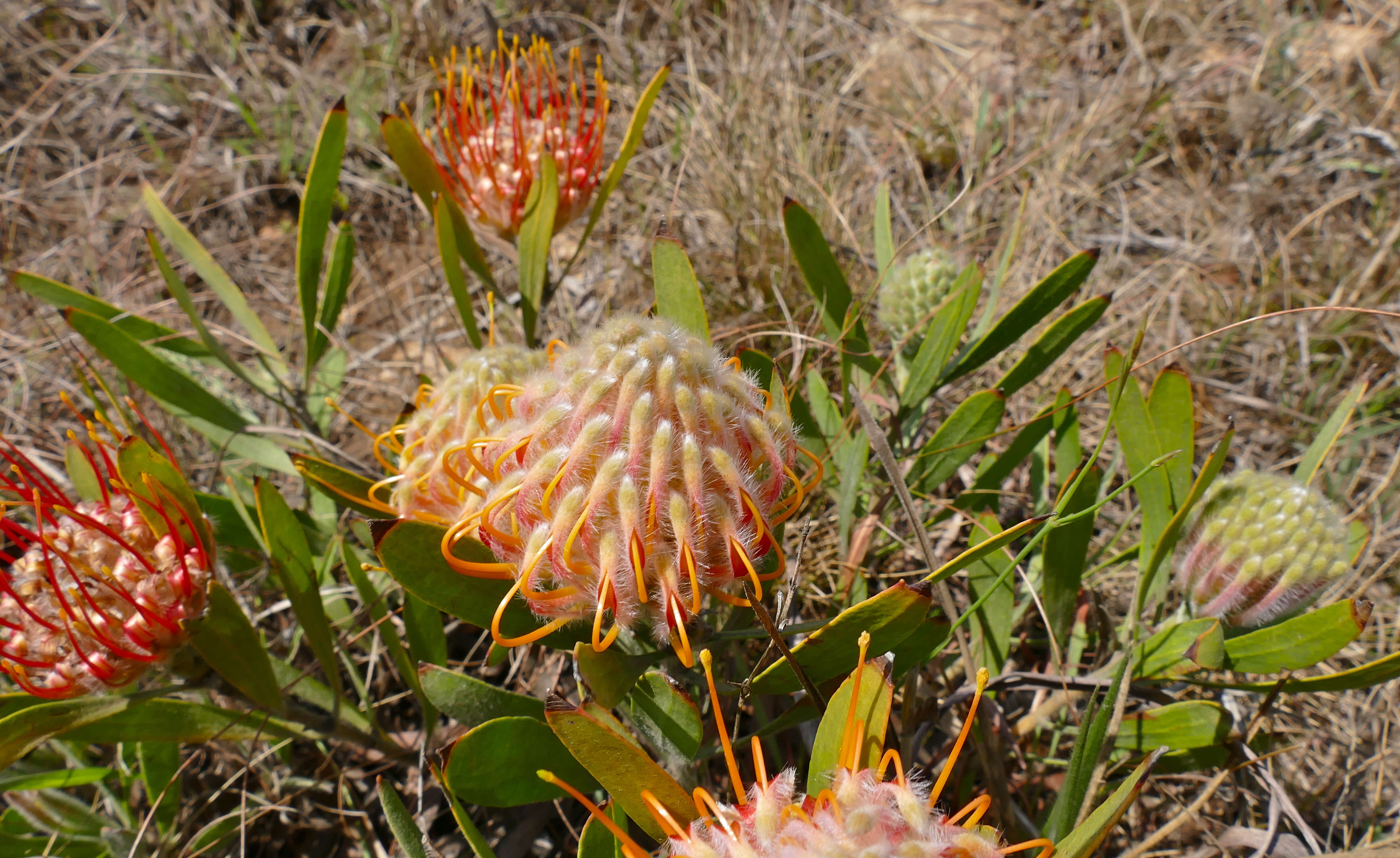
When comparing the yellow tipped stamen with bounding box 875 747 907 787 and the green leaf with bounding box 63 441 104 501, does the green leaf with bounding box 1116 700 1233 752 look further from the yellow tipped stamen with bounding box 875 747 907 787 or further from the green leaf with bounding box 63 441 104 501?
the green leaf with bounding box 63 441 104 501

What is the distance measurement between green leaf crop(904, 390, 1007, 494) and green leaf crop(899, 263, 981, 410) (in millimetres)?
80

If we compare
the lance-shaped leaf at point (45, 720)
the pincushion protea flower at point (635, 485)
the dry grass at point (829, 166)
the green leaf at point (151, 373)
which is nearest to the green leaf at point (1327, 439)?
the dry grass at point (829, 166)

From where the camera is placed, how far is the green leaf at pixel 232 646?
1.03m

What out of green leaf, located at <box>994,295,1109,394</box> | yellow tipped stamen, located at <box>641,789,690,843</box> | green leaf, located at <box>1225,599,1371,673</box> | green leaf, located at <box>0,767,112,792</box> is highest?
green leaf, located at <box>994,295,1109,394</box>

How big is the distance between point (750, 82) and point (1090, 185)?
3.67ft

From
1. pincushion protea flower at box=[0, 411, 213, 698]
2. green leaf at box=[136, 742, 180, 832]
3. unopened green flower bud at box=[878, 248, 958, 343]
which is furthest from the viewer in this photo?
unopened green flower bud at box=[878, 248, 958, 343]

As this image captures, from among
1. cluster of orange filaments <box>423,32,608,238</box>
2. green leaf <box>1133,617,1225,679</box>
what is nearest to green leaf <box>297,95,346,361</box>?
cluster of orange filaments <box>423,32,608,238</box>

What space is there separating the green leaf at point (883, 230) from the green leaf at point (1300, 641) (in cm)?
82

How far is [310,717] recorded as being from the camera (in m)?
1.25

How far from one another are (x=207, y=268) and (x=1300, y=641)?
1878mm

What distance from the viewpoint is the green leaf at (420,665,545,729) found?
0.94m

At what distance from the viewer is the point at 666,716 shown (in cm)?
90

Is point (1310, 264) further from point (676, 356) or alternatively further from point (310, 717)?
point (310, 717)

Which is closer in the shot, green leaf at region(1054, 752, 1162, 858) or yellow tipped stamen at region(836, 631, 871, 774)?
green leaf at region(1054, 752, 1162, 858)
